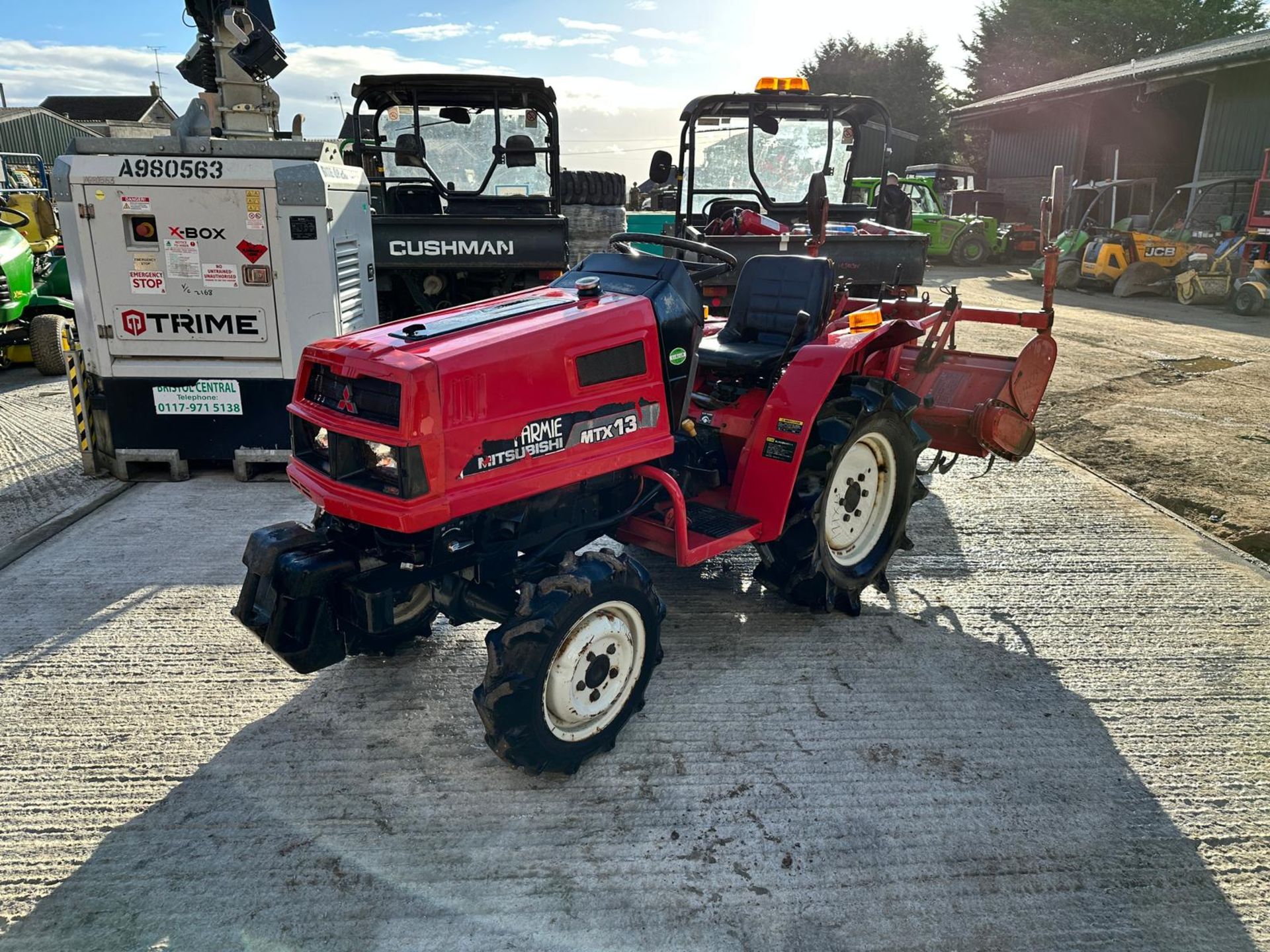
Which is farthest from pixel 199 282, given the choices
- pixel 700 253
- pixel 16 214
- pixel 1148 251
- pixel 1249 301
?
pixel 1148 251

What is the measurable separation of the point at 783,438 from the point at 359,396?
5.27 ft

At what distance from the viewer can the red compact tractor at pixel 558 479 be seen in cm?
263

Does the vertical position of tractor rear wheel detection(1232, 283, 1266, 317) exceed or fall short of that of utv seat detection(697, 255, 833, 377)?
it falls short

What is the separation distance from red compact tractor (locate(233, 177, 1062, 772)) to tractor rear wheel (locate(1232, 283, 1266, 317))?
12341 mm

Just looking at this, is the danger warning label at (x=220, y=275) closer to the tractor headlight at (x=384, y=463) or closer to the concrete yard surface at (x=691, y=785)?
the concrete yard surface at (x=691, y=785)

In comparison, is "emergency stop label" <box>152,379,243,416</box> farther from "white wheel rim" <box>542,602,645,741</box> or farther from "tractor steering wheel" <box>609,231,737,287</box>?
"white wheel rim" <box>542,602,645,741</box>

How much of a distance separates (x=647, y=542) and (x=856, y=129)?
5809 mm

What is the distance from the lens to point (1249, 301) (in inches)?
526

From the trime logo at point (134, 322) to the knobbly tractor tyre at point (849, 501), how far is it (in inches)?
147

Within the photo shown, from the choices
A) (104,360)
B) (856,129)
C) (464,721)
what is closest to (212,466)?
(104,360)

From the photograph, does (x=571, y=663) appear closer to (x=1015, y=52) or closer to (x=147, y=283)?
(x=147, y=283)

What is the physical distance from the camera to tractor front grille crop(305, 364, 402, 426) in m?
2.61

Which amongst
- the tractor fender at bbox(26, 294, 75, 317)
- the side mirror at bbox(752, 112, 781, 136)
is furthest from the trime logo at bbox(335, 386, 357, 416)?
the tractor fender at bbox(26, 294, 75, 317)

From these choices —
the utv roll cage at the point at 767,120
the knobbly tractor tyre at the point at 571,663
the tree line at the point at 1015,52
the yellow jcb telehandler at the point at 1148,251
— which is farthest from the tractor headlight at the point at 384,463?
the tree line at the point at 1015,52
